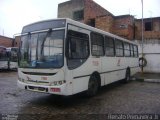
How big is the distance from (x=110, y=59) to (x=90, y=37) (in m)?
2.40

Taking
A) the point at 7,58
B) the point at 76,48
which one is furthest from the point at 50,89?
the point at 7,58

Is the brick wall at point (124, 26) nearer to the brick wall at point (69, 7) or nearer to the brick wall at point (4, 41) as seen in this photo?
the brick wall at point (69, 7)

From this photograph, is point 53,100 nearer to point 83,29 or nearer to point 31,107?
point 31,107

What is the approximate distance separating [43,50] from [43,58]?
28cm

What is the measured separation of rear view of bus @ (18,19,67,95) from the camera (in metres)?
7.20

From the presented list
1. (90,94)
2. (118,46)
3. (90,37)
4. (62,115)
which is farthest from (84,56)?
(118,46)

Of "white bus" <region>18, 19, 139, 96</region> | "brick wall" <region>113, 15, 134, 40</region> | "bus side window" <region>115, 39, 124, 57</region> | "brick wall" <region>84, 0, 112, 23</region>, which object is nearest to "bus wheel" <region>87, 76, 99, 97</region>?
"white bus" <region>18, 19, 139, 96</region>

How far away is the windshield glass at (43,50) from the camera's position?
23.9 feet

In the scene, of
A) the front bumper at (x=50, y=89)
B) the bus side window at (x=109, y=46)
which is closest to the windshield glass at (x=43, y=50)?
the front bumper at (x=50, y=89)

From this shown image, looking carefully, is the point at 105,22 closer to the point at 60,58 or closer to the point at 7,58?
the point at 7,58

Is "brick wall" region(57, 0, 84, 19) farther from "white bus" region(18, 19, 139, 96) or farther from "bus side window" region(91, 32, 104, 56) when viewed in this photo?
"white bus" region(18, 19, 139, 96)

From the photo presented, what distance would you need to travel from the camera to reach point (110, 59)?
11.0 m

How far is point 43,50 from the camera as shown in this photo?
7.56 m

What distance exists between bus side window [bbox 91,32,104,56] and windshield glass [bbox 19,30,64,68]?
2.23m
